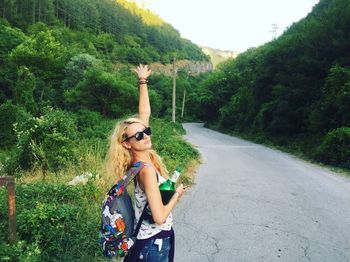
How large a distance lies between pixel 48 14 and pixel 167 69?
49377 mm

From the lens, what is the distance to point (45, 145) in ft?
36.7

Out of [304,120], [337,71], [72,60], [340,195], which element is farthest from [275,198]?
[72,60]

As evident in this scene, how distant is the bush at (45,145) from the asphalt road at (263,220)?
3.52m

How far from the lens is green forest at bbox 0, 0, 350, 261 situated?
566cm

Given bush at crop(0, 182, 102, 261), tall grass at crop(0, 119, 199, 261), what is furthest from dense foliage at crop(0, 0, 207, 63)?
bush at crop(0, 182, 102, 261)

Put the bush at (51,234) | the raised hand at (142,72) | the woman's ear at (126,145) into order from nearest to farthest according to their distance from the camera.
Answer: the woman's ear at (126,145)
the raised hand at (142,72)
the bush at (51,234)

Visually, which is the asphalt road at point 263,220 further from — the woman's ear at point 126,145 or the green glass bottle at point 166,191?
the woman's ear at point 126,145

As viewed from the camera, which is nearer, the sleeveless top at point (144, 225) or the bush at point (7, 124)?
the sleeveless top at point (144, 225)

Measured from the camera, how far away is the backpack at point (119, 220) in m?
2.77

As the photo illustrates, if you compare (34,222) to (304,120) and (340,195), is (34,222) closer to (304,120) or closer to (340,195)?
(340,195)

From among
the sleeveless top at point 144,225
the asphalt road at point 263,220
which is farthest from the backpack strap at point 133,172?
the asphalt road at point 263,220

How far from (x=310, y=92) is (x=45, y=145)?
2521cm

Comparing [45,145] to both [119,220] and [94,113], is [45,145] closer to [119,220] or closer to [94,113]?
[119,220]

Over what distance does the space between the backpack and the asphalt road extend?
3115 mm
